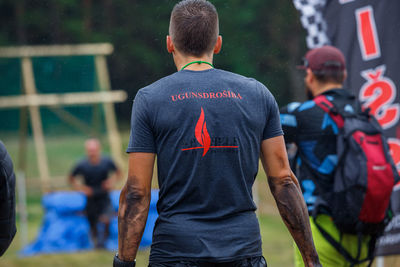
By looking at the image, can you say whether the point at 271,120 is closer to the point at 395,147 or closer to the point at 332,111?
the point at 332,111

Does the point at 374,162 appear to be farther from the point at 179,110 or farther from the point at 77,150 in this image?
the point at 77,150

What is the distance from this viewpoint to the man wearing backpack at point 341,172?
3.37 m

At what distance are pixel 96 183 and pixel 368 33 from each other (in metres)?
6.29

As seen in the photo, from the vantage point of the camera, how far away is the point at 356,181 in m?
3.37

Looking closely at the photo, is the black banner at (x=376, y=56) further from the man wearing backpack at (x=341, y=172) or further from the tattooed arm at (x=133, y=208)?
the tattooed arm at (x=133, y=208)

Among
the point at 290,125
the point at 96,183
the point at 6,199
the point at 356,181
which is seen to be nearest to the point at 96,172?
the point at 96,183

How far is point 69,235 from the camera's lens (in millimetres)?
9289

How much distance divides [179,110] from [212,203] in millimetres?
372

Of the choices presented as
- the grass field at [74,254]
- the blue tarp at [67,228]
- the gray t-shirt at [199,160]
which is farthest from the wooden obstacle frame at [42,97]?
the gray t-shirt at [199,160]

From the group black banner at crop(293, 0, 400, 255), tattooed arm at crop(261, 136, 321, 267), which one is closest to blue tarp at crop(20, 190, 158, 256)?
black banner at crop(293, 0, 400, 255)

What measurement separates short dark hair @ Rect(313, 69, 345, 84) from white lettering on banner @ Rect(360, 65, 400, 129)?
1.12m

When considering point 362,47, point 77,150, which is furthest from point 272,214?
point 362,47

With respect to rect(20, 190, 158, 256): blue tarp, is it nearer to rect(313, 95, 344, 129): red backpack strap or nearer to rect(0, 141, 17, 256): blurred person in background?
rect(313, 95, 344, 129): red backpack strap

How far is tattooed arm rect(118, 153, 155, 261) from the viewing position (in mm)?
2350
